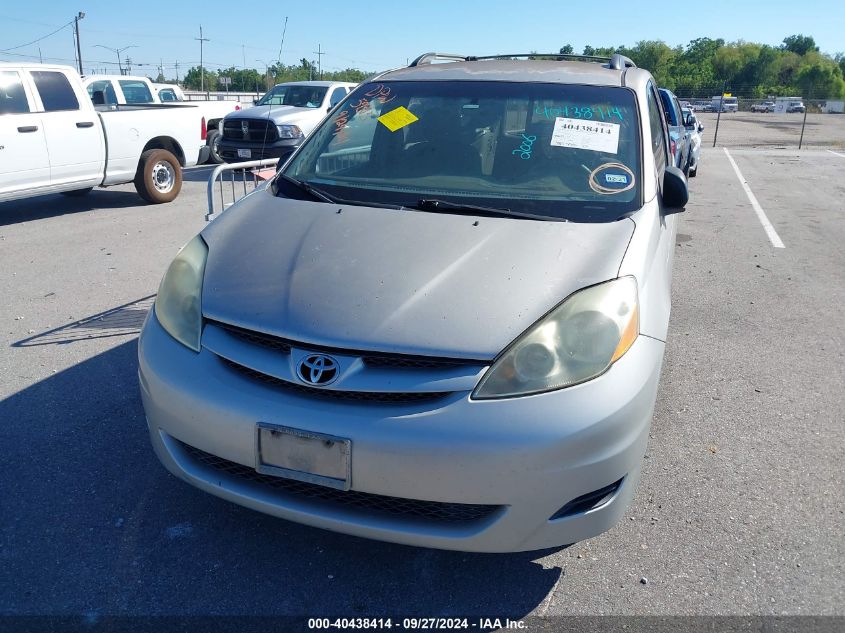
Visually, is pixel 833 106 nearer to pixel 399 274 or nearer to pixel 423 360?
pixel 399 274

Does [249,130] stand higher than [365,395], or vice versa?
[249,130]

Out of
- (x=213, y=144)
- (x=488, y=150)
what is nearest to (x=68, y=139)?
(x=213, y=144)

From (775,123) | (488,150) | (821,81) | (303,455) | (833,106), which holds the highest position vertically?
(821,81)

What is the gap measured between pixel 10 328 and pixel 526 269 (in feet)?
13.7

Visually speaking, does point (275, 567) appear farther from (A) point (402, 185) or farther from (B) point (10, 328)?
(B) point (10, 328)

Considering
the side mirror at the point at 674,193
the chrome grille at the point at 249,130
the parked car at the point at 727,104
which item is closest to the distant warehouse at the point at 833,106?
the parked car at the point at 727,104

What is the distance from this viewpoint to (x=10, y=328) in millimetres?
5125

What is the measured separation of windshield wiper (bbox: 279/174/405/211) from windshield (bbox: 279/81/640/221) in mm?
37

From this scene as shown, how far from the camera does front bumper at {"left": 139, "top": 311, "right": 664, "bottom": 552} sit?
219 centimetres

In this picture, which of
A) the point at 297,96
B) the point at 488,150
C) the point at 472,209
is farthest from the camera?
the point at 297,96

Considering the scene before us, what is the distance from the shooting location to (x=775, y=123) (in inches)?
1978

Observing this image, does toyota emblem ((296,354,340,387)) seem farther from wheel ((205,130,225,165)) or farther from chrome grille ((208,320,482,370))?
wheel ((205,130,225,165))

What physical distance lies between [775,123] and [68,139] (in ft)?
170

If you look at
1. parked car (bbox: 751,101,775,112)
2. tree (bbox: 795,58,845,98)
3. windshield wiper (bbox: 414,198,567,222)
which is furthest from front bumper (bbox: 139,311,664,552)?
tree (bbox: 795,58,845,98)
